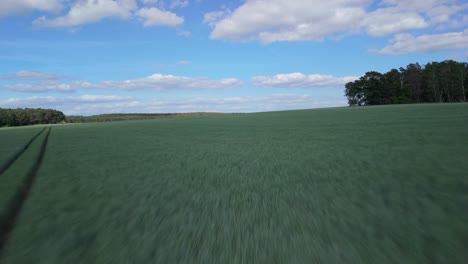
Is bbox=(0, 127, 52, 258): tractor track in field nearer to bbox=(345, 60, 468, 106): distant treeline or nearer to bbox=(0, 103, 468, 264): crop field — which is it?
bbox=(0, 103, 468, 264): crop field

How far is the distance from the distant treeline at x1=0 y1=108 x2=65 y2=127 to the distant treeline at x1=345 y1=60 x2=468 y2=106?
→ 90.6m

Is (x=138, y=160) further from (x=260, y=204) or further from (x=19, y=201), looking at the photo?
(x=260, y=204)

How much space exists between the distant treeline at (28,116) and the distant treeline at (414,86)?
297 feet

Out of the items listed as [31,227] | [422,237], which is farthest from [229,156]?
[422,237]

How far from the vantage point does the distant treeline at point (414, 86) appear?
9012 centimetres

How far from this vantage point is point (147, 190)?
4590 mm

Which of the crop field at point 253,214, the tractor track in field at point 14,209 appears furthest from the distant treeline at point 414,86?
the tractor track in field at point 14,209

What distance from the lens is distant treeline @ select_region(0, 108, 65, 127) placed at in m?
83.9

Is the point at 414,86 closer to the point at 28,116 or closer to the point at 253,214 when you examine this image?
the point at 253,214

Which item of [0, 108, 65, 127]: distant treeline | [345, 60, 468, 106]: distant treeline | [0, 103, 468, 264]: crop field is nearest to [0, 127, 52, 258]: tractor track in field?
[0, 103, 468, 264]: crop field

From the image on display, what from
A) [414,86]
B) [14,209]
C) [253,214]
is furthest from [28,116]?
[414,86]

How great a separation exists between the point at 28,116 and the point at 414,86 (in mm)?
116052

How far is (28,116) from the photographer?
298 ft

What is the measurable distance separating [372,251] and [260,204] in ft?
4.91
